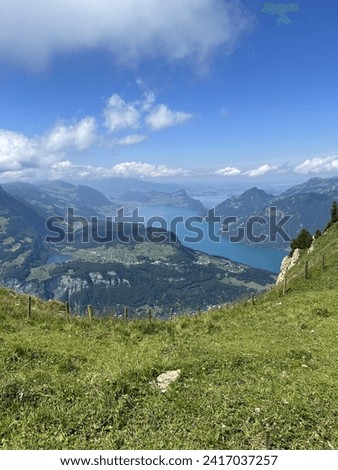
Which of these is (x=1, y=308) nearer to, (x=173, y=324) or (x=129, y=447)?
(x=173, y=324)

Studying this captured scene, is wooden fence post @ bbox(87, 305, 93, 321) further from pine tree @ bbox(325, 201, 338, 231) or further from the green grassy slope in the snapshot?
pine tree @ bbox(325, 201, 338, 231)

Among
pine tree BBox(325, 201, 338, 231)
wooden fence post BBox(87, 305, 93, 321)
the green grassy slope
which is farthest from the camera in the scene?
pine tree BBox(325, 201, 338, 231)

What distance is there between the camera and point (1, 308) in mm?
24578

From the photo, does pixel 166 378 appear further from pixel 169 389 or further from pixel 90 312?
pixel 90 312

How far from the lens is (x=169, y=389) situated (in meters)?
12.1

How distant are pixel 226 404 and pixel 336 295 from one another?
74.4 feet

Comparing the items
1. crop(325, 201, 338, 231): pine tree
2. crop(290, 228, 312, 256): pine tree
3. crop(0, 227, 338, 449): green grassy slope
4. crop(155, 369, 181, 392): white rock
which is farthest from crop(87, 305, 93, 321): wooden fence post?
crop(325, 201, 338, 231): pine tree

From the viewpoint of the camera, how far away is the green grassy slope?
370 inches

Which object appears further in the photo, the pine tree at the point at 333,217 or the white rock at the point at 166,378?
the pine tree at the point at 333,217

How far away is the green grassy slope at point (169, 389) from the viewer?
939cm

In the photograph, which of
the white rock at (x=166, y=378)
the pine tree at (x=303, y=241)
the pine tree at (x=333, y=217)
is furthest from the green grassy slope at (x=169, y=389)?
the pine tree at (x=333, y=217)

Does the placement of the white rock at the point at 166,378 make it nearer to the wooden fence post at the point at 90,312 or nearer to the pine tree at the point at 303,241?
the wooden fence post at the point at 90,312

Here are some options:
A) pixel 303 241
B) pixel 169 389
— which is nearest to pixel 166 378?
pixel 169 389

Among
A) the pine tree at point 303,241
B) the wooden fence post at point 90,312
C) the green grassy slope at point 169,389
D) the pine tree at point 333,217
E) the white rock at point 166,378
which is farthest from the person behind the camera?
the pine tree at point 333,217
